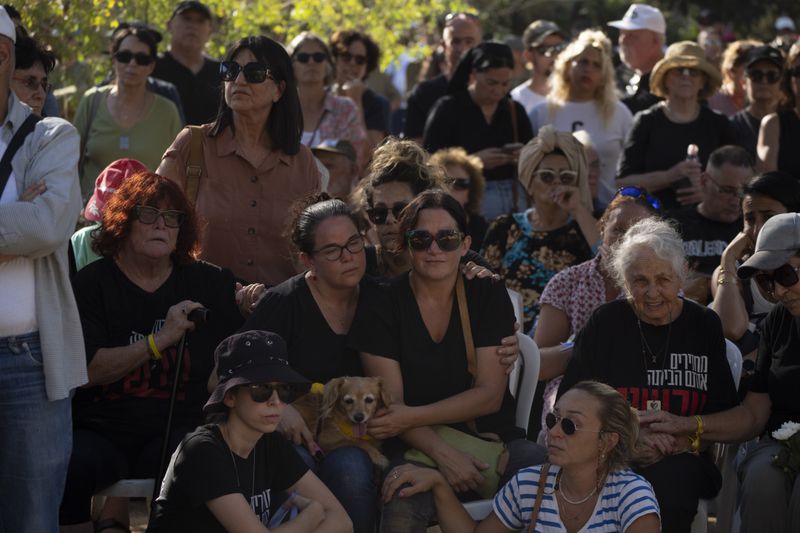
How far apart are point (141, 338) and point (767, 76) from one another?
4.98 meters

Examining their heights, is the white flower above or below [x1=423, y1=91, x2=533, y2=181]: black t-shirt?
below

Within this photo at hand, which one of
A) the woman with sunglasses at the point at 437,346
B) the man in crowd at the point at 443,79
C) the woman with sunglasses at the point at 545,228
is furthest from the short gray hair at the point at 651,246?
the man in crowd at the point at 443,79

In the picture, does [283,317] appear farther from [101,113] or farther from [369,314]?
[101,113]

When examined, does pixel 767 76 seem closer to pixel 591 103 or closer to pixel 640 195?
pixel 591 103

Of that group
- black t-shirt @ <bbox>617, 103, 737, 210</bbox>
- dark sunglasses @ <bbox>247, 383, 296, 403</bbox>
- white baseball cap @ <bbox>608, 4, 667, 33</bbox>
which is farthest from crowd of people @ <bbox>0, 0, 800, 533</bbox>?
white baseball cap @ <bbox>608, 4, 667, 33</bbox>

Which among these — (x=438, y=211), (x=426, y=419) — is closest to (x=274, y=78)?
(x=438, y=211)

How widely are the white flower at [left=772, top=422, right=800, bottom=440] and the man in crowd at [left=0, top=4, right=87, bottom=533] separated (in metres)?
2.80

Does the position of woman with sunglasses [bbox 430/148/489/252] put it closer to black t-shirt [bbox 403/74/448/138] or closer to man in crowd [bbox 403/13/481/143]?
man in crowd [bbox 403/13/481/143]

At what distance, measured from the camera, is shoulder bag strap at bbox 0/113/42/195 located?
4.72 meters

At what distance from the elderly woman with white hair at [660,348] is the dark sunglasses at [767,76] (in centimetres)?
351

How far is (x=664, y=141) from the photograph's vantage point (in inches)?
328

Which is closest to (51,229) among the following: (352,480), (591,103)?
(352,480)

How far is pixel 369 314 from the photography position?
5.39 meters

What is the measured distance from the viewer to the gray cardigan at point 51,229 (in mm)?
4594
